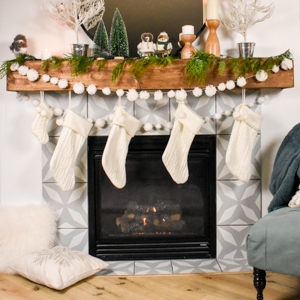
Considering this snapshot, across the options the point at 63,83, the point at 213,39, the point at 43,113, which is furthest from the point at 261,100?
the point at 43,113

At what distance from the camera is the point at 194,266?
7.65 ft

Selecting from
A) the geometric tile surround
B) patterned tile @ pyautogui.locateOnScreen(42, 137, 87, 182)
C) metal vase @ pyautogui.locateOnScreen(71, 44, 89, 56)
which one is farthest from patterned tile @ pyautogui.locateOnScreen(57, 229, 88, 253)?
metal vase @ pyautogui.locateOnScreen(71, 44, 89, 56)

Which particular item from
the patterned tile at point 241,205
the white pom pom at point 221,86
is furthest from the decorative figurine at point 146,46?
the patterned tile at point 241,205

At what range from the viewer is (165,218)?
2.51 metres

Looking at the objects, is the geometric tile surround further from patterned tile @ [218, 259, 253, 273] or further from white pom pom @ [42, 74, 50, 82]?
white pom pom @ [42, 74, 50, 82]

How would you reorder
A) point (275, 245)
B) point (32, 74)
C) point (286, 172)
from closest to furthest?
point (275, 245) < point (286, 172) < point (32, 74)

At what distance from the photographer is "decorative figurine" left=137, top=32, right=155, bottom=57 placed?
2230 millimetres

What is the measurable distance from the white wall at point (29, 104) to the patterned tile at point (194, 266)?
448 mm

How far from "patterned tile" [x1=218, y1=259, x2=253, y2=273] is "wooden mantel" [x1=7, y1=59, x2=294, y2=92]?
94cm

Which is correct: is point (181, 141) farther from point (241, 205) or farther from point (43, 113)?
point (43, 113)

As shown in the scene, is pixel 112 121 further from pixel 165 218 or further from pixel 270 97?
pixel 270 97

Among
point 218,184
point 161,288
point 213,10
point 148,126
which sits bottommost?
point 161,288

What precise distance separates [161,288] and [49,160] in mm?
920

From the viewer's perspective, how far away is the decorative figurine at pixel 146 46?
2.23 meters
